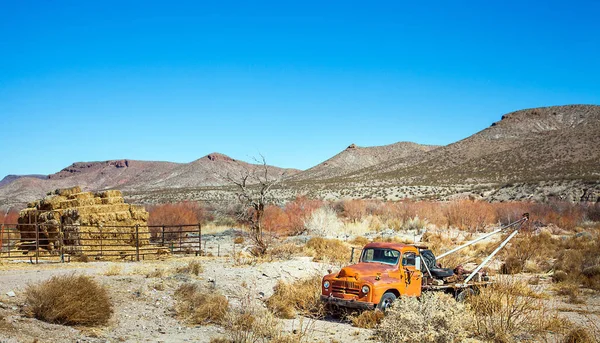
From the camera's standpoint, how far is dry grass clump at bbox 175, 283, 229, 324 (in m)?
12.2

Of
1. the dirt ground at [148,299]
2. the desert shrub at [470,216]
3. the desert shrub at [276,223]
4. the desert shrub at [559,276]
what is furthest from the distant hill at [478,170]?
the desert shrub at [559,276]

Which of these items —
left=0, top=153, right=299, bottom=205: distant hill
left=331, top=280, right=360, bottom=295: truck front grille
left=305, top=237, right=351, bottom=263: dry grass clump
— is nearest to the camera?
left=331, top=280, right=360, bottom=295: truck front grille

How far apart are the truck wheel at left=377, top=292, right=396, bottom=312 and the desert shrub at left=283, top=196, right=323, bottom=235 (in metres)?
22.7

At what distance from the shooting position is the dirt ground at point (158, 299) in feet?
33.4

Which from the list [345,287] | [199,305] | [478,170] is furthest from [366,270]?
[478,170]

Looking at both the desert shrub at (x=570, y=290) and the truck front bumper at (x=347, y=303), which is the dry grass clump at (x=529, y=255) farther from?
the truck front bumper at (x=347, y=303)

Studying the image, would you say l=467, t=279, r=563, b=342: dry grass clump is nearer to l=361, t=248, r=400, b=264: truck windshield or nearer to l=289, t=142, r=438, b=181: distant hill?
l=361, t=248, r=400, b=264: truck windshield

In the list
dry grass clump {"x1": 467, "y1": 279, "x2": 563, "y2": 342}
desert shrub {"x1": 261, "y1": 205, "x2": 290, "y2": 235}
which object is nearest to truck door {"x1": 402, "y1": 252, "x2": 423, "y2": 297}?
dry grass clump {"x1": 467, "y1": 279, "x2": 563, "y2": 342}

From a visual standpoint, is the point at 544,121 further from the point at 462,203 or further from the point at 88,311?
the point at 88,311

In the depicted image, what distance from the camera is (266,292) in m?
15.8

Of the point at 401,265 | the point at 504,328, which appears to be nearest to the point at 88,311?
the point at 401,265

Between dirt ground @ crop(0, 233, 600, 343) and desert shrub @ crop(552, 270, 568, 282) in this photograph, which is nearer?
dirt ground @ crop(0, 233, 600, 343)

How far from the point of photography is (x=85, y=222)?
2164cm

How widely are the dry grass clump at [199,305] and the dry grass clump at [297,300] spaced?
1.39 m
